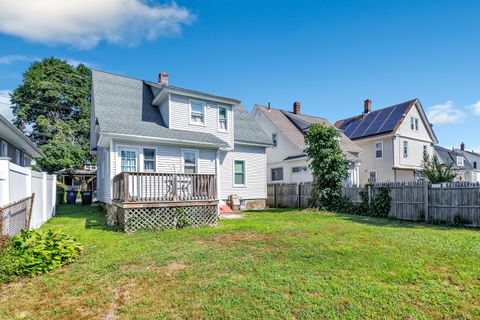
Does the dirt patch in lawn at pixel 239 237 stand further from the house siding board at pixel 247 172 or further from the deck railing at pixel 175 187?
the house siding board at pixel 247 172

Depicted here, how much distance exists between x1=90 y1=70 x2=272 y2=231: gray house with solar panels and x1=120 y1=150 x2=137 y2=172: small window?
4cm

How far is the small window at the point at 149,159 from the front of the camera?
40.6ft

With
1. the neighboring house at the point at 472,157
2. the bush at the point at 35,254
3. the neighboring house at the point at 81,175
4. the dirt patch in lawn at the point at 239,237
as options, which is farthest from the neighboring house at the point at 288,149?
the neighboring house at the point at 472,157

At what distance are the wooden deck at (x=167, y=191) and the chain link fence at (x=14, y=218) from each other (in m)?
2.44

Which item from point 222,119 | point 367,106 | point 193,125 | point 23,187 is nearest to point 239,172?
point 222,119

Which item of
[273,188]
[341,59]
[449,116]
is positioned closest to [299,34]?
[341,59]

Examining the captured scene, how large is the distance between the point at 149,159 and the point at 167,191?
126 inches

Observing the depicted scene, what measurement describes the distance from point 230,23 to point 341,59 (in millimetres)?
6406

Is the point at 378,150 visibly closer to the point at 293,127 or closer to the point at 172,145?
the point at 293,127

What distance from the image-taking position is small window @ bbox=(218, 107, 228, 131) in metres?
15.2

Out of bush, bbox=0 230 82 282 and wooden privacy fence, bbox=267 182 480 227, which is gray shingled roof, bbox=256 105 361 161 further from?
bush, bbox=0 230 82 282

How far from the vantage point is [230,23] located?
12.5 meters

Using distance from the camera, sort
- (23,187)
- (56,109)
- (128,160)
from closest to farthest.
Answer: (23,187), (128,160), (56,109)

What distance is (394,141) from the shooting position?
24016 mm
